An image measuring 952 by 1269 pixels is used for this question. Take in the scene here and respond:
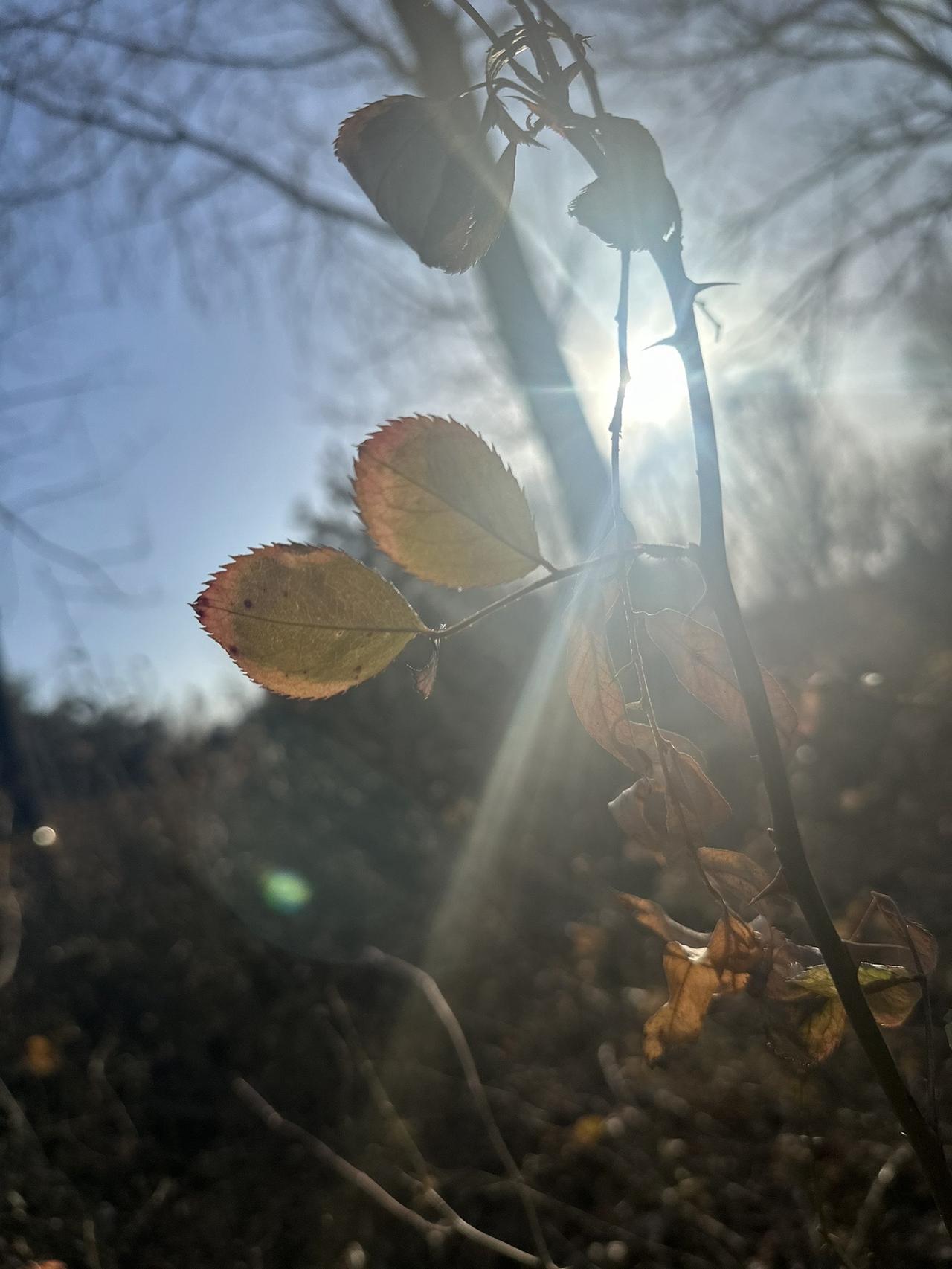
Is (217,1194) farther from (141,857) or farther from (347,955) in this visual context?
(141,857)

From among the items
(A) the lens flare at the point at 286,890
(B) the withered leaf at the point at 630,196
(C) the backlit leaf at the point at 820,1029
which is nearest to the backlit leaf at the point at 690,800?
(C) the backlit leaf at the point at 820,1029

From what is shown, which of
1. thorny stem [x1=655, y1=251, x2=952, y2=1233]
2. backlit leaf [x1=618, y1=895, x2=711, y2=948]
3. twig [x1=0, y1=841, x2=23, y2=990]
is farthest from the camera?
twig [x1=0, y1=841, x2=23, y2=990]

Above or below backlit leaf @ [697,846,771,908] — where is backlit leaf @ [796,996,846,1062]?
below

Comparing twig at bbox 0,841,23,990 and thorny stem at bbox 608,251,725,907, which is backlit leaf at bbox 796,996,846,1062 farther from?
twig at bbox 0,841,23,990

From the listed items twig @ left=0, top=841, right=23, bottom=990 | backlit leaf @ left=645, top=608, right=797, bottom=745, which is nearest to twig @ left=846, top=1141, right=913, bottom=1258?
backlit leaf @ left=645, top=608, right=797, bottom=745

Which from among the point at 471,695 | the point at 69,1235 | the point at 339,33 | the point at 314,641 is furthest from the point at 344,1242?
the point at 339,33

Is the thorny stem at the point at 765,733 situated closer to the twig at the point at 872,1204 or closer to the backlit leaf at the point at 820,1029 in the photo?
the backlit leaf at the point at 820,1029

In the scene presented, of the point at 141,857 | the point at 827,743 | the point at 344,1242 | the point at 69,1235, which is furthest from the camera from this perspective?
the point at 141,857
